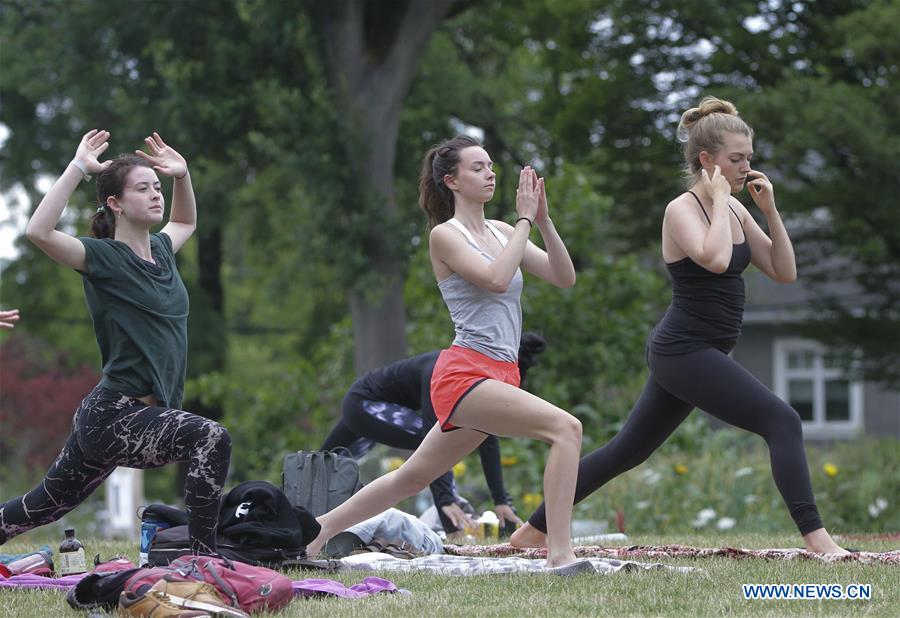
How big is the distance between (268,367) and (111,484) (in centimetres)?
1563

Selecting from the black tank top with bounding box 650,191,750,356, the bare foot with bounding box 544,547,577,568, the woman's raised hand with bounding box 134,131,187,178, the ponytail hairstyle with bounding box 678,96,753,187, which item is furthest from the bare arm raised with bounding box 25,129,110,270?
the ponytail hairstyle with bounding box 678,96,753,187

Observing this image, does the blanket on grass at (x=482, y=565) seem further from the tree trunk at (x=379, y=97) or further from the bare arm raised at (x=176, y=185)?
the tree trunk at (x=379, y=97)

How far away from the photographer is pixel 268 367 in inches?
1300

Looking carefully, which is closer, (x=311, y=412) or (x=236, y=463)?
(x=311, y=412)

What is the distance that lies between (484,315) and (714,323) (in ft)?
3.89

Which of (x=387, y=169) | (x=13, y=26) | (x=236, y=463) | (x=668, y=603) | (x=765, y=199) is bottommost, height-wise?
(x=236, y=463)

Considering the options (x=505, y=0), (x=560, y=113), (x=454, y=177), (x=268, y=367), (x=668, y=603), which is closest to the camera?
(x=668, y=603)

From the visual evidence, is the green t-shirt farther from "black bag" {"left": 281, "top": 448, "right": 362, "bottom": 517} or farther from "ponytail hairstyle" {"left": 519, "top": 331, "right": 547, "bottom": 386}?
"ponytail hairstyle" {"left": 519, "top": 331, "right": 547, "bottom": 386}

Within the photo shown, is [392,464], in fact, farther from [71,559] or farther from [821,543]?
[821,543]

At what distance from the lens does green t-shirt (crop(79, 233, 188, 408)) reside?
5.82m

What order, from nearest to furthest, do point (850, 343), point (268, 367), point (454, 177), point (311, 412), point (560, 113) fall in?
point (454, 177), point (850, 343), point (560, 113), point (311, 412), point (268, 367)

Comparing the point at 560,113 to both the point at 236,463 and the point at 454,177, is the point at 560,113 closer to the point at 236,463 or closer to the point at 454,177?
the point at 236,463

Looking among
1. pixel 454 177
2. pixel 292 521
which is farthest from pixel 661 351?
pixel 292 521

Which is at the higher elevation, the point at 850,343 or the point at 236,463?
the point at 850,343
